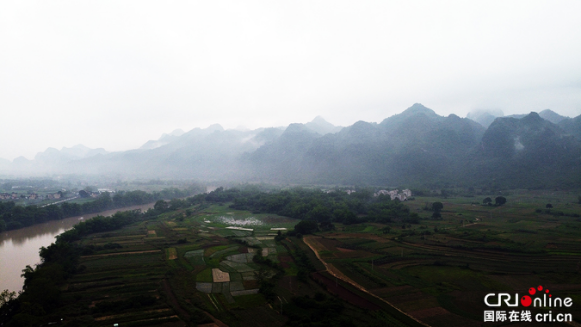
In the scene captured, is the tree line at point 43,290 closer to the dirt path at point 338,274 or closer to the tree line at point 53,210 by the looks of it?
the dirt path at point 338,274

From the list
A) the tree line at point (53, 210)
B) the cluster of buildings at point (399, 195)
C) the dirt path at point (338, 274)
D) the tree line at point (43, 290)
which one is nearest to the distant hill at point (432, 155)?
the cluster of buildings at point (399, 195)

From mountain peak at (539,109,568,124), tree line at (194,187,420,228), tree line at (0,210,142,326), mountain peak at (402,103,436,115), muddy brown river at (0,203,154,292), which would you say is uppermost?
mountain peak at (402,103,436,115)

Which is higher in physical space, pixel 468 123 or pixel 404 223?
pixel 468 123

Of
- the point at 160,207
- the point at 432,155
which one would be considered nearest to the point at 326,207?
the point at 160,207

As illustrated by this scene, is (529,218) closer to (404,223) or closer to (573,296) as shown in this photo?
(404,223)

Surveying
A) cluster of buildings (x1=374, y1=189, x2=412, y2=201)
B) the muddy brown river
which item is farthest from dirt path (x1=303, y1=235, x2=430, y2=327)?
cluster of buildings (x1=374, y1=189, x2=412, y2=201)

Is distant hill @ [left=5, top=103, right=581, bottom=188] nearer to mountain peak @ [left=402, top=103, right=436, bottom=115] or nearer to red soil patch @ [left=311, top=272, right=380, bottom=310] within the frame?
mountain peak @ [left=402, top=103, right=436, bottom=115]

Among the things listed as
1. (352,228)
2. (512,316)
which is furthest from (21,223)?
(512,316)

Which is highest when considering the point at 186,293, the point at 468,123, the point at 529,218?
the point at 468,123
